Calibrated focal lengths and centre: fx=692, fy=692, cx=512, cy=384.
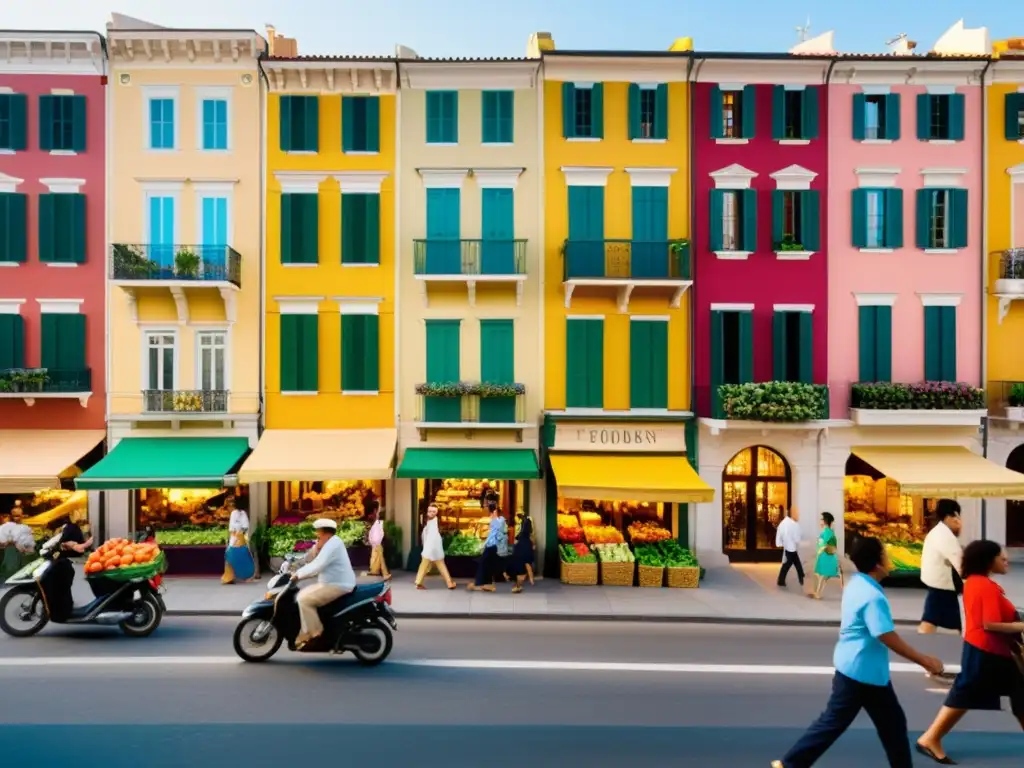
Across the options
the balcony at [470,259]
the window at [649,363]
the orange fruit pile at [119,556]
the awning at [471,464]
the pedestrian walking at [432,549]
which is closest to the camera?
the orange fruit pile at [119,556]

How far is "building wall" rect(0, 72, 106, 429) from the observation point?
16.1 m

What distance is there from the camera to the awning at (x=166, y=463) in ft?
46.6

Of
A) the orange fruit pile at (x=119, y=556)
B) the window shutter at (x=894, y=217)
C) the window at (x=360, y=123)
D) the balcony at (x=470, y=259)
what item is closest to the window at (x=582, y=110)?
the balcony at (x=470, y=259)

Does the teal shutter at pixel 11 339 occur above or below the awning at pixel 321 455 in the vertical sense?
above

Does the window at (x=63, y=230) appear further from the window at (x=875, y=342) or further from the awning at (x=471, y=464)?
the window at (x=875, y=342)

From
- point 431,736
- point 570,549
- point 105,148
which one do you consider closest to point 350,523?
point 570,549

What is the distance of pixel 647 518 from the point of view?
16906 millimetres

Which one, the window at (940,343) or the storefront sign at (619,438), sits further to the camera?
the window at (940,343)

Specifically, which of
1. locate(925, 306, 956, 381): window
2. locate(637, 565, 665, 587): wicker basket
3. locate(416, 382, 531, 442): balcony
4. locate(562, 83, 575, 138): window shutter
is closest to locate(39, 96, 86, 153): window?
locate(416, 382, 531, 442): balcony

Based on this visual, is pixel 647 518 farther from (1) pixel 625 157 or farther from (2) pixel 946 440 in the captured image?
(1) pixel 625 157

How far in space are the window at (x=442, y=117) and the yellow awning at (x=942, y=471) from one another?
12.1 m

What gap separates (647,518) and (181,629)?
10.5 meters

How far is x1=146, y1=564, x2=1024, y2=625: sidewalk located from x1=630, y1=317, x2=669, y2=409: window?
4303mm

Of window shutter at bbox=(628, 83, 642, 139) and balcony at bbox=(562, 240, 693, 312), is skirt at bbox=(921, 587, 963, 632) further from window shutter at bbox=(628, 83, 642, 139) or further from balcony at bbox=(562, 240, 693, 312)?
window shutter at bbox=(628, 83, 642, 139)
